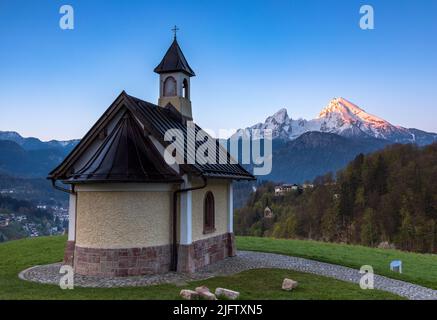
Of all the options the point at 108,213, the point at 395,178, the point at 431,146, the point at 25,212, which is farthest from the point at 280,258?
the point at 25,212

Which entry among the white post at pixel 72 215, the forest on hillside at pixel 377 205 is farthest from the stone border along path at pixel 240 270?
the forest on hillside at pixel 377 205

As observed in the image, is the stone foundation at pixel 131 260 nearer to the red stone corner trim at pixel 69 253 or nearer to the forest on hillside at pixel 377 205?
the red stone corner trim at pixel 69 253

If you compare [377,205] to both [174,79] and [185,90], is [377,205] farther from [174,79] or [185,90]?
[174,79]

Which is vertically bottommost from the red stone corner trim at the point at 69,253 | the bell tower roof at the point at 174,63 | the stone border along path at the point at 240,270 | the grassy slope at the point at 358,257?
the grassy slope at the point at 358,257

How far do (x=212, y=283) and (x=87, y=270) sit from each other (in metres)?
3.92

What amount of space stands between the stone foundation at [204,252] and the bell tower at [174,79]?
17.8 feet

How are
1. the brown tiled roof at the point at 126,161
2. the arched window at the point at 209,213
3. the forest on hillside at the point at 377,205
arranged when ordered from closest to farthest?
the brown tiled roof at the point at 126,161 → the arched window at the point at 209,213 → the forest on hillside at the point at 377,205

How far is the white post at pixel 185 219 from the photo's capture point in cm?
1394

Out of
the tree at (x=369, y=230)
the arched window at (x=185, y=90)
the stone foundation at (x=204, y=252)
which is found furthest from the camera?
the tree at (x=369, y=230)

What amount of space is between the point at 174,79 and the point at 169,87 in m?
0.43

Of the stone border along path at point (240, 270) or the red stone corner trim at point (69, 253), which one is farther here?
the red stone corner trim at point (69, 253)

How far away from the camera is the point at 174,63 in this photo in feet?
59.5

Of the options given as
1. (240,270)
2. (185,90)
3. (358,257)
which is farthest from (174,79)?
(358,257)
